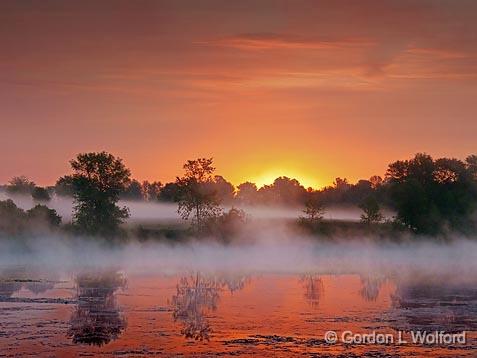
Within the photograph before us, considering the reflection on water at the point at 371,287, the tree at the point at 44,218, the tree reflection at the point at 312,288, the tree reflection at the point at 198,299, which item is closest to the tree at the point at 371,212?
the tree at the point at 44,218

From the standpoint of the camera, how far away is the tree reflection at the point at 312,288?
52.0 metres

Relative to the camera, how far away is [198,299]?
5234 centimetres

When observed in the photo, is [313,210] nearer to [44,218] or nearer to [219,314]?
[44,218]

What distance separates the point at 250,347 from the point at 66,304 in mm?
17504

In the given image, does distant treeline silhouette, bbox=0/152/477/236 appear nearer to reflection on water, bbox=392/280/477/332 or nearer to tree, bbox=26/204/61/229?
tree, bbox=26/204/61/229

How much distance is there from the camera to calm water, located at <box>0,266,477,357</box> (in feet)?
114

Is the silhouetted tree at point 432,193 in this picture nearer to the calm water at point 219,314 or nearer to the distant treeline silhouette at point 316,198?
the distant treeline silhouette at point 316,198

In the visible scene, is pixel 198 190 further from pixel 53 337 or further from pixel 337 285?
pixel 53 337

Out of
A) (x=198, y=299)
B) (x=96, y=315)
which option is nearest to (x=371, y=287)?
(x=198, y=299)

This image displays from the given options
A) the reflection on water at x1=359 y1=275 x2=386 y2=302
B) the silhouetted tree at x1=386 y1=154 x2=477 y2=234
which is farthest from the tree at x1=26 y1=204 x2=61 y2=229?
the reflection on water at x1=359 y1=275 x2=386 y2=302

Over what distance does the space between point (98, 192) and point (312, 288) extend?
59655 millimetres

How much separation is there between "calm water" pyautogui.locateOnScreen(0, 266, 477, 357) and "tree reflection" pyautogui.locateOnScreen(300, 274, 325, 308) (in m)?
0.07

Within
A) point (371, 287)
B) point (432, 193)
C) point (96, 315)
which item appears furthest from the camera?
point (432, 193)

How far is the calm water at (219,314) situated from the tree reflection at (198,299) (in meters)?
0.06
